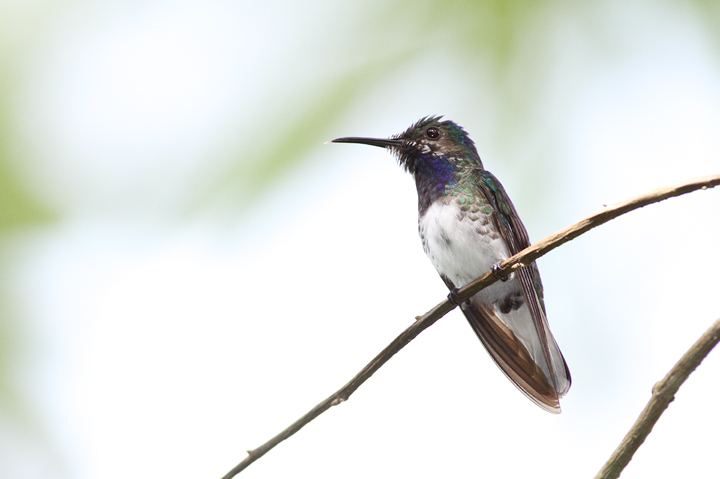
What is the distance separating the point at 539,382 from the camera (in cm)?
292

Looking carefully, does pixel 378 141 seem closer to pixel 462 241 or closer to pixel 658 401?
pixel 462 241

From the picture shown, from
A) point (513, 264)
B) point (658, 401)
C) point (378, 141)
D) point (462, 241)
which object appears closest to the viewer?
point (658, 401)

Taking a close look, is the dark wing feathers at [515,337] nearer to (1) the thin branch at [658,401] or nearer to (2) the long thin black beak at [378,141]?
(2) the long thin black beak at [378,141]

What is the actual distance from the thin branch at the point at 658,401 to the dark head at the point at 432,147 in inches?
97.7

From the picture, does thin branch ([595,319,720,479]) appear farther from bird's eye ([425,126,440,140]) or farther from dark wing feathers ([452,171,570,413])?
bird's eye ([425,126,440,140])

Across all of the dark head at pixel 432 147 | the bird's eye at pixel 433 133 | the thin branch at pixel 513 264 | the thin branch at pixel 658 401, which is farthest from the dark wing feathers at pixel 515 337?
the thin branch at pixel 658 401

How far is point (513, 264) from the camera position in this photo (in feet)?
5.85

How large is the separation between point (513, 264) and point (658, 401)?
26.4 inches

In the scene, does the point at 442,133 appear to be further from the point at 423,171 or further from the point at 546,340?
the point at 546,340

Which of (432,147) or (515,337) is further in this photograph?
(432,147)

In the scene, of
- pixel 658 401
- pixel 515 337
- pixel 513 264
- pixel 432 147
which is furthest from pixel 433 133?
pixel 658 401

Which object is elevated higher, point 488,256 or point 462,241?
point 462,241

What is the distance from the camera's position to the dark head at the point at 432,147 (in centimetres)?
365

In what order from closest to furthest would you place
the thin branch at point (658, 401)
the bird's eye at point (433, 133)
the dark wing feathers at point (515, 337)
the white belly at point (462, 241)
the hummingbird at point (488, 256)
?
the thin branch at point (658, 401) → the dark wing feathers at point (515, 337) → the hummingbird at point (488, 256) → the white belly at point (462, 241) → the bird's eye at point (433, 133)
